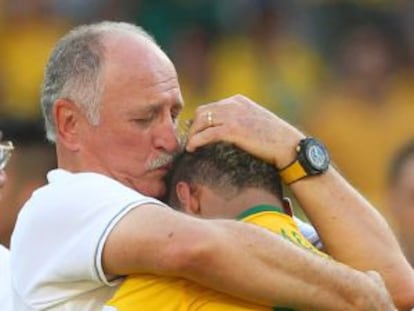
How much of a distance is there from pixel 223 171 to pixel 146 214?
28 cm

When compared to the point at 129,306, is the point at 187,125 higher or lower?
higher

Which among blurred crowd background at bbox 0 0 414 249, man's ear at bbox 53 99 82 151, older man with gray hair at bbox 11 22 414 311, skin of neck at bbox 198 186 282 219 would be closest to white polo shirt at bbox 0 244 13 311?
older man with gray hair at bbox 11 22 414 311

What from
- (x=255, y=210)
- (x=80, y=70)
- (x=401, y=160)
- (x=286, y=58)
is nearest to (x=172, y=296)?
(x=255, y=210)

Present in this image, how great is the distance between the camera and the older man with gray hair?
413 centimetres

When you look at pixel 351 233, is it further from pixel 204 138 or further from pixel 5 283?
pixel 5 283

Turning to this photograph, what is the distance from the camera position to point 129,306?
4168 millimetres

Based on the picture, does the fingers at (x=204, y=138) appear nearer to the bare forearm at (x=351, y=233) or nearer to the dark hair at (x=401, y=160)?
the bare forearm at (x=351, y=233)

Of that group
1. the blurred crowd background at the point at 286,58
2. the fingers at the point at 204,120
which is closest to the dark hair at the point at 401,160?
the blurred crowd background at the point at 286,58

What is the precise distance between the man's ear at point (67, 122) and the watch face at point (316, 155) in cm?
67

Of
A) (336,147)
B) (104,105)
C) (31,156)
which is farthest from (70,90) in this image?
(336,147)

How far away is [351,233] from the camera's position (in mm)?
4551

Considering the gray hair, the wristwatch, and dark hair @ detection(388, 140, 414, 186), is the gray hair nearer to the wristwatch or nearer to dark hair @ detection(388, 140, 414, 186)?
the wristwatch

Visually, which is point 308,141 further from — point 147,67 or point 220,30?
point 220,30

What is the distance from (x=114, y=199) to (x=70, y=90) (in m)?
0.44
